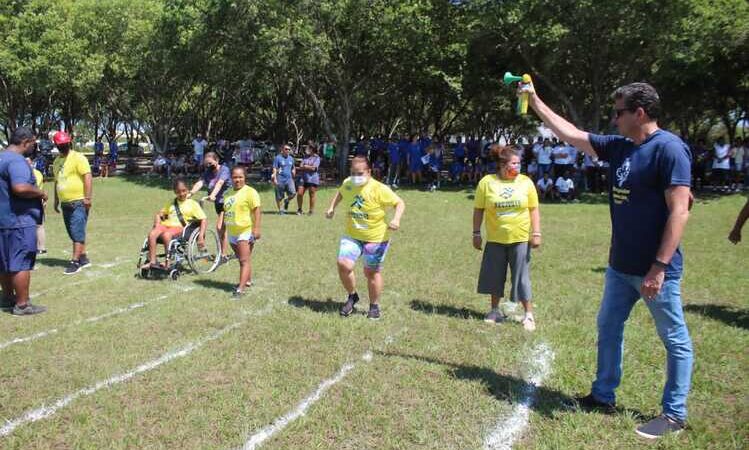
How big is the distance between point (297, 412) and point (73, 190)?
229 inches

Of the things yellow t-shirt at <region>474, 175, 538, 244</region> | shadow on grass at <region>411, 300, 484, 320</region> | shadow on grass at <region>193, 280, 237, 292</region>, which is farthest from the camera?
shadow on grass at <region>193, 280, 237, 292</region>

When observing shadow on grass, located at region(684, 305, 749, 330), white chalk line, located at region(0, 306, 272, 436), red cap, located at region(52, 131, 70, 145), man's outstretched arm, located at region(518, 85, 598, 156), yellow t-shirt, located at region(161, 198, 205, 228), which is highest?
man's outstretched arm, located at region(518, 85, 598, 156)

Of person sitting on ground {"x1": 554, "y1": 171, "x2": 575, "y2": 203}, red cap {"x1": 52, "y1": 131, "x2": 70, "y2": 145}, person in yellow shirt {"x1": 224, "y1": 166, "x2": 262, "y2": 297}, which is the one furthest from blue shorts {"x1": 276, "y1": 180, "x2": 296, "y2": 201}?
person sitting on ground {"x1": 554, "y1": 171, "x2": 575, "y2": 203}

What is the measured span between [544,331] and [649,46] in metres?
16.2

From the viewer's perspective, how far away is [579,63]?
21422 millimetres

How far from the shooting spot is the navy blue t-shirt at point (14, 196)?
620 cm

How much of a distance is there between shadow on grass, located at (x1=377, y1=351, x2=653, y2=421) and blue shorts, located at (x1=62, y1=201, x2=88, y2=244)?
18.9 ft

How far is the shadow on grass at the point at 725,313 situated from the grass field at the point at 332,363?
3 cm

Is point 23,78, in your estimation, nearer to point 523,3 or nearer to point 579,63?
point 523,3

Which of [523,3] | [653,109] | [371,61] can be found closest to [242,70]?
[371,61]

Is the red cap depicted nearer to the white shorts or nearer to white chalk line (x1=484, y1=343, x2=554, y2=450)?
A: the white shorts

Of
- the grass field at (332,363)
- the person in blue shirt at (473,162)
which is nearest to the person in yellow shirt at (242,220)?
the grass field at (332,363)

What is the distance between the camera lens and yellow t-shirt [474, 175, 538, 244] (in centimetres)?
598

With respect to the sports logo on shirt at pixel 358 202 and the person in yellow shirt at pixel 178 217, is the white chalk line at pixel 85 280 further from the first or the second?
the sports logo on shirt at pixel 358 202
